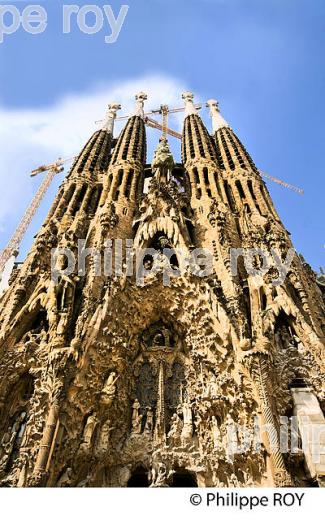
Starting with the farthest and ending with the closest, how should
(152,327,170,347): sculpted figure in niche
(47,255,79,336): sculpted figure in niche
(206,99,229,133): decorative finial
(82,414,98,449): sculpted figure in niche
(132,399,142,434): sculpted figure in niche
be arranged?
1. (206,99,229,133): decorative finial
2. (152,327,170,347): sculpted figure in niche
3. (47,255,79,336): sculpted figure in niche
4. (132,399,142,434): sculpted figure in niche
5. (82,414,98,449): sculpted figure in niche

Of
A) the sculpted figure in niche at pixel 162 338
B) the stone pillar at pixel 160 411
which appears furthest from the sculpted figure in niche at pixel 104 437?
the sculpted figure in niche at pixel 162 338

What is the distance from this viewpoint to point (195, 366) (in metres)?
10.8

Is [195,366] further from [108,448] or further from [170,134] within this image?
[170,134]

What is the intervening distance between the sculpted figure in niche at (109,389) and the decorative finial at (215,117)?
59.6 ft

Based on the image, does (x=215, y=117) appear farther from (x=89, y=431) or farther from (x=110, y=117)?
(x=89, y=431)

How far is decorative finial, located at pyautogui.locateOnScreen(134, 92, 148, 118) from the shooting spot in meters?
26.9

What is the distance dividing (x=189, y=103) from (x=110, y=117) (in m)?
5.79

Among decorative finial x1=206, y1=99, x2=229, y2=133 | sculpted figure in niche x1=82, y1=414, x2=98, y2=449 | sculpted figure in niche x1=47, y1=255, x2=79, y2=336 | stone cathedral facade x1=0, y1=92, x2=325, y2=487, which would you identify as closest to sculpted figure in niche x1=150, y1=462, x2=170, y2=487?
stone cathedral facade x1=0, y1=92, x2=325, y2=487

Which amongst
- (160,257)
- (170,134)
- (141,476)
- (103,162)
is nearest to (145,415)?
(141,476)

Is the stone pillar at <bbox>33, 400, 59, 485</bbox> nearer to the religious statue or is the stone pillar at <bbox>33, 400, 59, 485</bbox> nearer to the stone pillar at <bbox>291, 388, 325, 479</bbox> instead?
the religious statue

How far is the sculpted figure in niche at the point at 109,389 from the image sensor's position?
9.84m

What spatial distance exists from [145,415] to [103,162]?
14.1m

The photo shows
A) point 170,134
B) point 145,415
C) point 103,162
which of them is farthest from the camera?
point 170,134

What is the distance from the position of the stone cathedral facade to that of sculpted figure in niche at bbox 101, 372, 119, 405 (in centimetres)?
2
